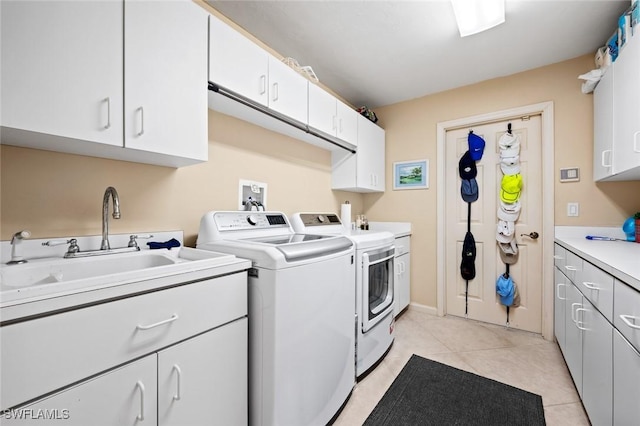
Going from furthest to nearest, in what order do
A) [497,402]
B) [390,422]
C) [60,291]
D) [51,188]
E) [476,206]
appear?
1. [476,206]
2. [497,402]
3. [390,422]
4. [51,188]
5. [60,291]

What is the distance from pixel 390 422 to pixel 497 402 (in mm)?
696

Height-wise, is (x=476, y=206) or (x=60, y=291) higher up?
(x=476, y=206)

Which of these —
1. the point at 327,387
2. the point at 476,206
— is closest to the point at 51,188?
the point at 327,387

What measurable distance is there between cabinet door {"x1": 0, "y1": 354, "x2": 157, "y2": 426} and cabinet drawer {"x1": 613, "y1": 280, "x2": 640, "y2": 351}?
1.59 m

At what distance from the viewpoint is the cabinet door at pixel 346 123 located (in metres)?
2.46

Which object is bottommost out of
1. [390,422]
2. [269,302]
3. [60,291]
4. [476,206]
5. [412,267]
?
[390,422]

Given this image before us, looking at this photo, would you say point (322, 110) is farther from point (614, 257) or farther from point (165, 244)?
point (614, 257)

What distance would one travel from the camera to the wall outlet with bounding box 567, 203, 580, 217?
230 centimetres

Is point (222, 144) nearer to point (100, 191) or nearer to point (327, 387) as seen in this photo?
point (100, 191)

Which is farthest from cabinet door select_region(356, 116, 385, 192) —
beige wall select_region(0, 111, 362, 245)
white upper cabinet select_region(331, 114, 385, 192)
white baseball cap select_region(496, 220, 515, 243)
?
white baseball cap select_region(496, 220, 515, 243)

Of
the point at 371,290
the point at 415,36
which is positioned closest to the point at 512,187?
the point at 415,36

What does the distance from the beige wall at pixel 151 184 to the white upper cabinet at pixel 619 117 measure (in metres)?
2.17

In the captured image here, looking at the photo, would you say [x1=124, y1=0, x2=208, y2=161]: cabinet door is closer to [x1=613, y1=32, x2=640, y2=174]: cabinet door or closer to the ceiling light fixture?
the ceiling light fixture

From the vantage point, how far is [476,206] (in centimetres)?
283
